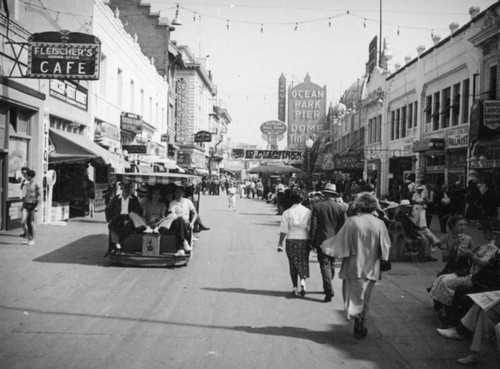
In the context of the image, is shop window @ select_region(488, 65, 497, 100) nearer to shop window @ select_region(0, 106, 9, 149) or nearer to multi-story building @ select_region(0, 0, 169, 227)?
multi-story building @ select_region(0, 0, 169, 227)

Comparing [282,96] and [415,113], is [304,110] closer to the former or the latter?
[415,113]

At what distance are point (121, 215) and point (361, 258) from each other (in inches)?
238

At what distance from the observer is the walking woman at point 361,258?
6.25 metres

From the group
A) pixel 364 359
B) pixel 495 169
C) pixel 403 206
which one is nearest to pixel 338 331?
pixel 364 359

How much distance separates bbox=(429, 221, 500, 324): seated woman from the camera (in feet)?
20.5

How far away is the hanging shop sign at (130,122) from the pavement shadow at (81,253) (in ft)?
48.8

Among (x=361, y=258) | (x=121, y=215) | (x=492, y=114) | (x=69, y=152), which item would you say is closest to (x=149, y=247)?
(x=121, y=215)

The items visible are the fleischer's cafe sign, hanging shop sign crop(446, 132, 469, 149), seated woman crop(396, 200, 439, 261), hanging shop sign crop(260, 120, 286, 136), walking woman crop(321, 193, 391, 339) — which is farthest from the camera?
hanging shop sign crop(260, 120, 286, 136)

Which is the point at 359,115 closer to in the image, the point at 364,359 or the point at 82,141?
the point at 82,141

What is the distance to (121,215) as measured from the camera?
36.0 feet

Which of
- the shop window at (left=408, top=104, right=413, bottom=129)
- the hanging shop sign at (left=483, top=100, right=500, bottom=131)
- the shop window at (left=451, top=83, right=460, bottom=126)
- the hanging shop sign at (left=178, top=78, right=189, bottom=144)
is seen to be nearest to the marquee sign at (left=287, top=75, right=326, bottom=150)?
the hanging shop sign at (left=178, top=78, right=189, bottom=144)

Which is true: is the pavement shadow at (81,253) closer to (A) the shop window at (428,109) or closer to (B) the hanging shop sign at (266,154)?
(A) the shop window at (428,109)

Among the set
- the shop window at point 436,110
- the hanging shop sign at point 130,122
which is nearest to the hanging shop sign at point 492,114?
the shop window at point 436,110

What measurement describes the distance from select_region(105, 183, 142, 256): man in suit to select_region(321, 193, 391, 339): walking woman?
5576mm
